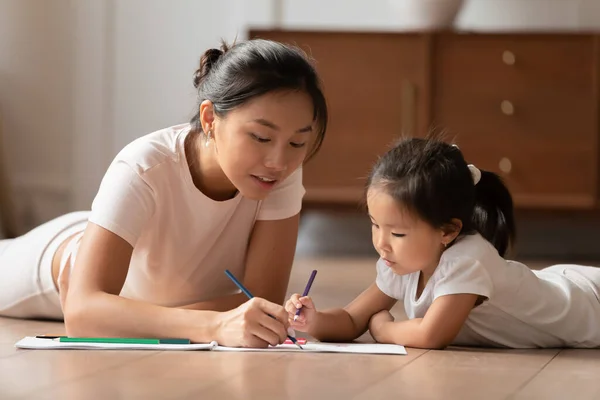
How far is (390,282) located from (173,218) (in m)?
0.42

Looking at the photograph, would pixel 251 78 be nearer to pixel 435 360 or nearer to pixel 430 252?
pixel 430 252

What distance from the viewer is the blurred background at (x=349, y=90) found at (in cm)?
391

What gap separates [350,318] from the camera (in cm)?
194

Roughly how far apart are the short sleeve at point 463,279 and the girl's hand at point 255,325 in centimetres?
29

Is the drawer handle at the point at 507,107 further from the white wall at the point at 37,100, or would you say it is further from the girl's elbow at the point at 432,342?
the girl's elbow at the point at 432,342

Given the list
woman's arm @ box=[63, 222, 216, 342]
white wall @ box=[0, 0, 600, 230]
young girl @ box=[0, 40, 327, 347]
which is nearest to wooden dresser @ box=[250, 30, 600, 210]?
white wall @ box=[0, 0, 600, 230]

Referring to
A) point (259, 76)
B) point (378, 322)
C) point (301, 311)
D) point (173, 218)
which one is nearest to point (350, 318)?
point (378, 322)

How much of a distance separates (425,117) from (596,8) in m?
0.94

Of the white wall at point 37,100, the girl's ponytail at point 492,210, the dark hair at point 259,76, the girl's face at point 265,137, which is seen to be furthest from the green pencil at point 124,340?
the white wall at point 37,100

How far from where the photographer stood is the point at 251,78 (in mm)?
1736

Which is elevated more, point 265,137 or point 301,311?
point 265,137

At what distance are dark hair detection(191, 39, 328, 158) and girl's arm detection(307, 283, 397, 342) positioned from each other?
33 centimetres

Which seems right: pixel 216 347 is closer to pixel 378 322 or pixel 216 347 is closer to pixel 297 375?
pixel 297 375

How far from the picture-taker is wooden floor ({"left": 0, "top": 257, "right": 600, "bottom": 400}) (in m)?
1.40
